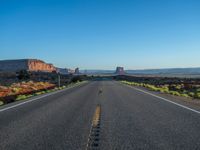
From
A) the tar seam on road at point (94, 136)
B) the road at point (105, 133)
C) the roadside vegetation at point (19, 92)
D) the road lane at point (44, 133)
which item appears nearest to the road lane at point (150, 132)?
the road at point (105, 133)

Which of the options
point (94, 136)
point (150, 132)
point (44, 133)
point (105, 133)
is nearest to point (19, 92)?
point (44, 133)

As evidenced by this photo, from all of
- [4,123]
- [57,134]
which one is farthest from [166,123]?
[4,123]

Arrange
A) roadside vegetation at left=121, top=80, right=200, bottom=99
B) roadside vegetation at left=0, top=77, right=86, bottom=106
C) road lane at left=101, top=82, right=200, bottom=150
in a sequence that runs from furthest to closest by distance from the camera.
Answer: roadside vegetation at left=121, top=80, right=200, bottom=99, roadside vegetation at left=0, top=77, right=86, bottom=106, road lane at left=101, top=82, right=200, bottom=150

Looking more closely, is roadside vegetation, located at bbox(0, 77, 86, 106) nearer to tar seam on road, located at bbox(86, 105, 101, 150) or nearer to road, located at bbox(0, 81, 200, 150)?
road, located at bbox(0, 81, 200, 150)

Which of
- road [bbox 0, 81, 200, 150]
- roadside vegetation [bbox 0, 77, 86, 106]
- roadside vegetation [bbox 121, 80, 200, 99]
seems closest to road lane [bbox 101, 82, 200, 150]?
road [bbox 0, 81, 200, 150]

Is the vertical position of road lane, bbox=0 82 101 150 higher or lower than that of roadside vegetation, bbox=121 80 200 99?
higher

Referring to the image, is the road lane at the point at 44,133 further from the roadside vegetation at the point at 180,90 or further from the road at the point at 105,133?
the roadside vegetation at the point at 180,90

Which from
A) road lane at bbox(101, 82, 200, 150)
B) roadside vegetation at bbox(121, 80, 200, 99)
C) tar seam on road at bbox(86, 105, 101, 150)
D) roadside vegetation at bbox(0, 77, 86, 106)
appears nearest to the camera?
tar seam on road at bbox(86, 105, 101, 150)

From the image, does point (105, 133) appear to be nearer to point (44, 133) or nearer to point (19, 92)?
point (44, 133)

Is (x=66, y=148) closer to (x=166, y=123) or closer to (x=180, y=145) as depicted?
(x=180, y=145)

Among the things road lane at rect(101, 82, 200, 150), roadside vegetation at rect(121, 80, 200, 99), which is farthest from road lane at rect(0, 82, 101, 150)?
roadside vegetation at rect(121, 80, 200, 99)

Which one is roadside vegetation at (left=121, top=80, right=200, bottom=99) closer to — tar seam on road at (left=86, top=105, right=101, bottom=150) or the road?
the road

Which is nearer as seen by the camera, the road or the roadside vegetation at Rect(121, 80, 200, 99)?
the road

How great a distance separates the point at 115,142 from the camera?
546 centimetres
